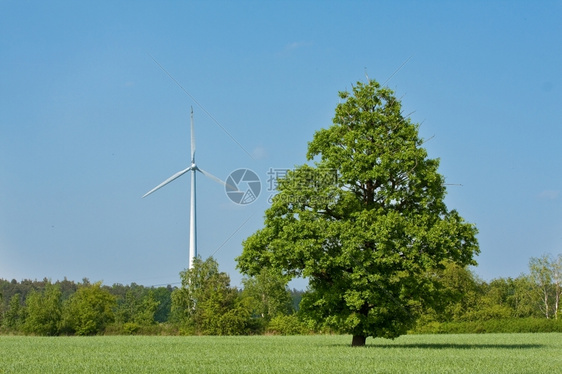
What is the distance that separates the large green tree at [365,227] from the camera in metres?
31.0

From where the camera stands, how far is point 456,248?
105ft

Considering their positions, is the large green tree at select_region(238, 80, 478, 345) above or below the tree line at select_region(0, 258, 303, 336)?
above

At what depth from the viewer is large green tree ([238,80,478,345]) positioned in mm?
31031

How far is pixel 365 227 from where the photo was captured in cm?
3138

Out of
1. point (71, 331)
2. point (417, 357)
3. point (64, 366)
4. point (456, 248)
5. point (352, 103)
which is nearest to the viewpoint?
point (64, 366)

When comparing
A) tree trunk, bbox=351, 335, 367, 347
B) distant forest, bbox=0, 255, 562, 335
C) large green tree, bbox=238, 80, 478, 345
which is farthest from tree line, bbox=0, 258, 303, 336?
large green tree, bbox=238, 80, 478, 345

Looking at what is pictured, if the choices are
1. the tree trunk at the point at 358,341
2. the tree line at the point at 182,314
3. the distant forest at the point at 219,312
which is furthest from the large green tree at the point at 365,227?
the tree line at the point at 182,314

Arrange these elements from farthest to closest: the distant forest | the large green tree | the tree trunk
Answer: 1. the distant forest
2. the tree trunk
3. the large green tree

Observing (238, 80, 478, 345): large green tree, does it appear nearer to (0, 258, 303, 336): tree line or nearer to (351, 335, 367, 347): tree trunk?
(351, 335, 367, 347): tree trunk

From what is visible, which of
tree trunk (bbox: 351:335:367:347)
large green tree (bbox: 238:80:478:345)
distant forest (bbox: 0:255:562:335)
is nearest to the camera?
large green tree (bbox: 238:80:478:345)

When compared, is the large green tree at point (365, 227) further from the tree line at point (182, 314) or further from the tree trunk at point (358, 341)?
the tree line at point (182, 314)

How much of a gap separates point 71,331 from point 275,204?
5809 centimetres

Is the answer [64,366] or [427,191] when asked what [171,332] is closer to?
[427,191]

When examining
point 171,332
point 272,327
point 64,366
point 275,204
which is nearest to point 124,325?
point 171,332
